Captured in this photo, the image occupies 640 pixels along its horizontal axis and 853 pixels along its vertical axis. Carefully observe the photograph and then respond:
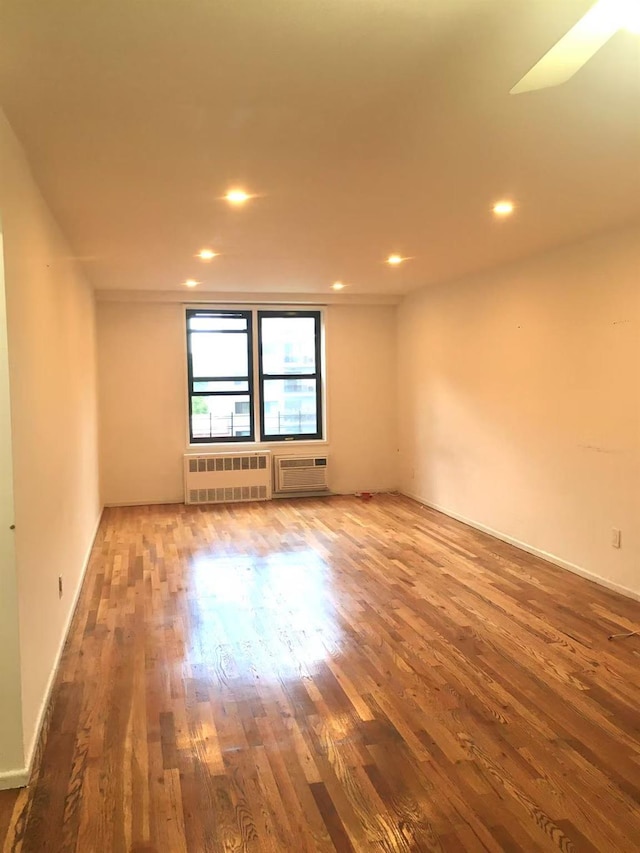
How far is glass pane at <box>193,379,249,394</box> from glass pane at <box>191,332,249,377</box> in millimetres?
98

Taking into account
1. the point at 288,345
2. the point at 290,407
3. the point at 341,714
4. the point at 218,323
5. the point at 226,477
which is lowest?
the point at 341,714

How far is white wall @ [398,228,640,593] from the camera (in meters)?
3.99

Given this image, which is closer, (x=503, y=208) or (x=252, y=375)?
(x=503, y=208)

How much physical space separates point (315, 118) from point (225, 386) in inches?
209

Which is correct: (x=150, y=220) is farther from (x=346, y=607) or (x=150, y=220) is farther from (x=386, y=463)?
(x=386, y=463)

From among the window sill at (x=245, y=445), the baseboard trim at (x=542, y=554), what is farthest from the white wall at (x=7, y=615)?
the window sill at (x=245, y=445)

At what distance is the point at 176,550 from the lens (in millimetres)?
5195

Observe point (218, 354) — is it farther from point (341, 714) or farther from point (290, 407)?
point (341, 714)

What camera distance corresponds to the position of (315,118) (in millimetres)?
2248

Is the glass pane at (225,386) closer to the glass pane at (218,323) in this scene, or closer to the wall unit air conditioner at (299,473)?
the glass pane at (218,323)

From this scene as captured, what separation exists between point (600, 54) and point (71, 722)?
310 cm

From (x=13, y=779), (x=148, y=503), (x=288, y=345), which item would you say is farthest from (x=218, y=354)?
(x=13, y=779)

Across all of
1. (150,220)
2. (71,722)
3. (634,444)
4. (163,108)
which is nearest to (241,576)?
(71,722)

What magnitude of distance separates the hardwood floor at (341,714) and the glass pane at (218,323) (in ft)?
11.2
